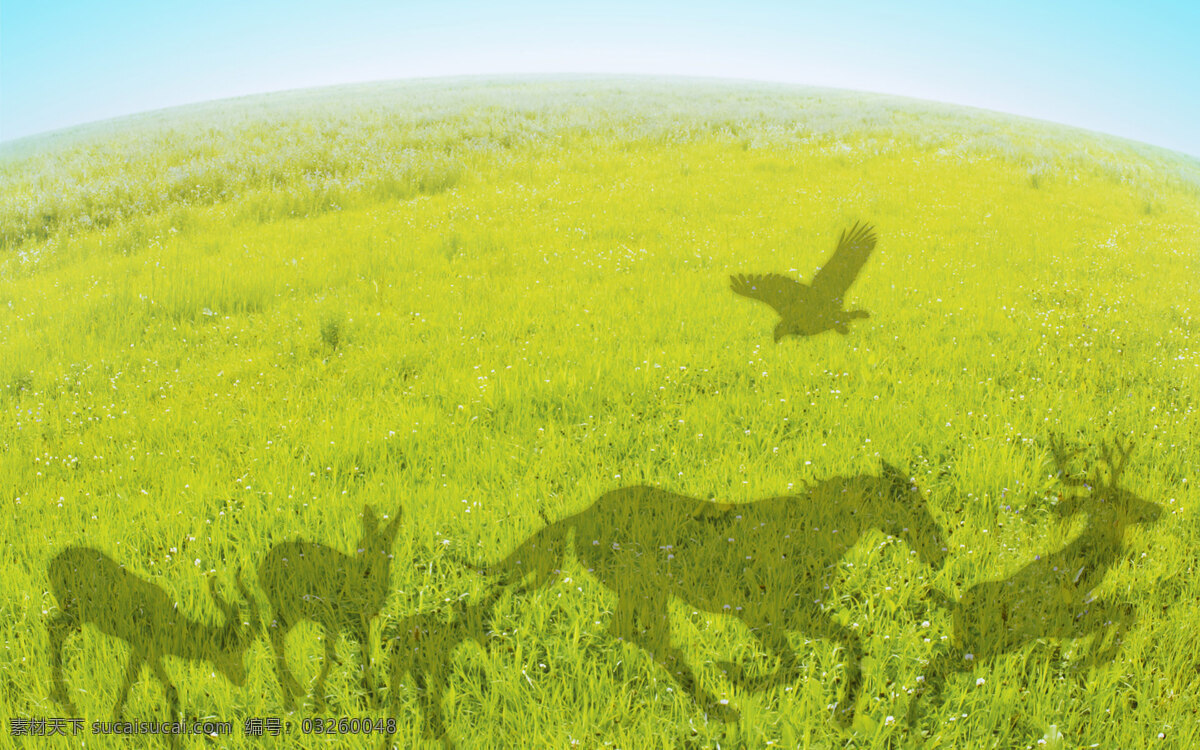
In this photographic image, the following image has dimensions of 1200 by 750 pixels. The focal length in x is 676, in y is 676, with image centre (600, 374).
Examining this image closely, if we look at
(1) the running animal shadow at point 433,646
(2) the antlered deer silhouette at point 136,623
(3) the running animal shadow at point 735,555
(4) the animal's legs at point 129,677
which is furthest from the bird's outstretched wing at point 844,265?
(4) the animal's legs at point 129,677

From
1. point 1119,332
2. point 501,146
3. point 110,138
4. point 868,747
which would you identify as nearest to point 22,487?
point 868,747

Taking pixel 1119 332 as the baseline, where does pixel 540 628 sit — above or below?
below

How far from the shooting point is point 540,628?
360 centimetres

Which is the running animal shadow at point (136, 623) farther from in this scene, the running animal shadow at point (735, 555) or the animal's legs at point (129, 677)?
the running animal shadow at point (735, 555)

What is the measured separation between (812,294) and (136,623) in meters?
7.47

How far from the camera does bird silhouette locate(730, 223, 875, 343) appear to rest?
7.59 metres

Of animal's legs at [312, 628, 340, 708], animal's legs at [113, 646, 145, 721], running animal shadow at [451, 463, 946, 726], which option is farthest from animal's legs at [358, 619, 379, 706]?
animal's legs at [113, 646, 145, 721]

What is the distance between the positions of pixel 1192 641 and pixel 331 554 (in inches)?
186

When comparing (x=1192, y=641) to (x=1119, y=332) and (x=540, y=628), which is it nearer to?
(x=540, y=628)

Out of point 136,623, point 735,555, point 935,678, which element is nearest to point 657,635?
point 735,555

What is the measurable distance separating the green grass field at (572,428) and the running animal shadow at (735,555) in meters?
0.06

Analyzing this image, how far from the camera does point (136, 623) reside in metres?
3.64

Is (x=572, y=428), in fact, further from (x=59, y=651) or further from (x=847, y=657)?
(x=59, y=651)

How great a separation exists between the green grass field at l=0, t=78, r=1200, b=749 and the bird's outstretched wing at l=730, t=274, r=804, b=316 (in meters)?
0.26
